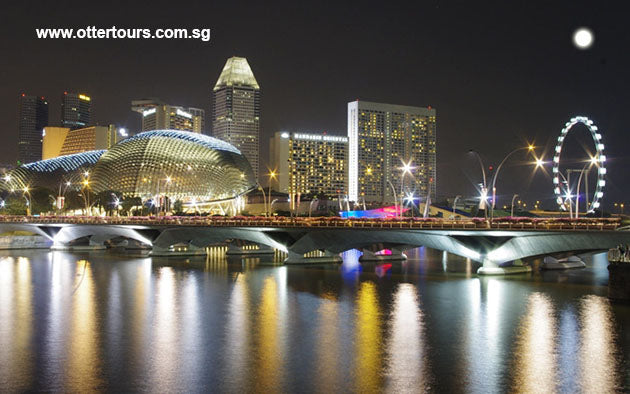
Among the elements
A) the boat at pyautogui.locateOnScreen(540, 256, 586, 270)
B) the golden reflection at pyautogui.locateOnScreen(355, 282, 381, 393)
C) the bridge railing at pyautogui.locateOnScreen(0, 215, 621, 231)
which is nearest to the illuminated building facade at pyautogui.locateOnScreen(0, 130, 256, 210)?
the bridge railing at pyautogui.locateOnScreen(0, 215, 621, 231)

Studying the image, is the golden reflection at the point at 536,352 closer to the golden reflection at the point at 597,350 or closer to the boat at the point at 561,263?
the golden reflection at the point at 597,350

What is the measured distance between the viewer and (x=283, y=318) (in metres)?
38.1

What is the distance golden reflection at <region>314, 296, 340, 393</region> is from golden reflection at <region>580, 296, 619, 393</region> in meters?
8.62

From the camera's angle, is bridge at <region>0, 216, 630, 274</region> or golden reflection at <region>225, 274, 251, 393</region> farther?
bridge at <region>0, 216, 630, 274</region>

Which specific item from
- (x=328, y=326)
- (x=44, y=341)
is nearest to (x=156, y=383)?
(x=44, y=341)

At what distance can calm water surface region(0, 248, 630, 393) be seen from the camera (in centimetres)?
2438

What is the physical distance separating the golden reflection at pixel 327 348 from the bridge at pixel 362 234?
2031cm

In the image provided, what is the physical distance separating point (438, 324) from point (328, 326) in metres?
5.87

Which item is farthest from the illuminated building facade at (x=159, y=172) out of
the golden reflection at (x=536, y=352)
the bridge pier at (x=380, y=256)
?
the golden reflection at (x=536, y=352)

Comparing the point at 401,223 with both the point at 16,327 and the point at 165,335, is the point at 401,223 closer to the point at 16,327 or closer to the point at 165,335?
the point at 165,335

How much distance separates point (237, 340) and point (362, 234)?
37298 mm

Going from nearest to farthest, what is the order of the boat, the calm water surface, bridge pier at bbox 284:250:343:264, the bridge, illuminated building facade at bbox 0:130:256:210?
the calm water surface, the bridge, the boat, bridge pier at bbox 284:250:343:264, illuminated building facade at bbox 0:130:256:210

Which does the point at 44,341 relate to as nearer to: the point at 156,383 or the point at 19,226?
the point at 156,383

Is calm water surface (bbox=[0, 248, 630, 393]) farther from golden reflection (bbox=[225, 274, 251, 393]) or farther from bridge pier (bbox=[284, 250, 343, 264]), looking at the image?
bridge pier (bbox=[284, 250, 343, 264])
